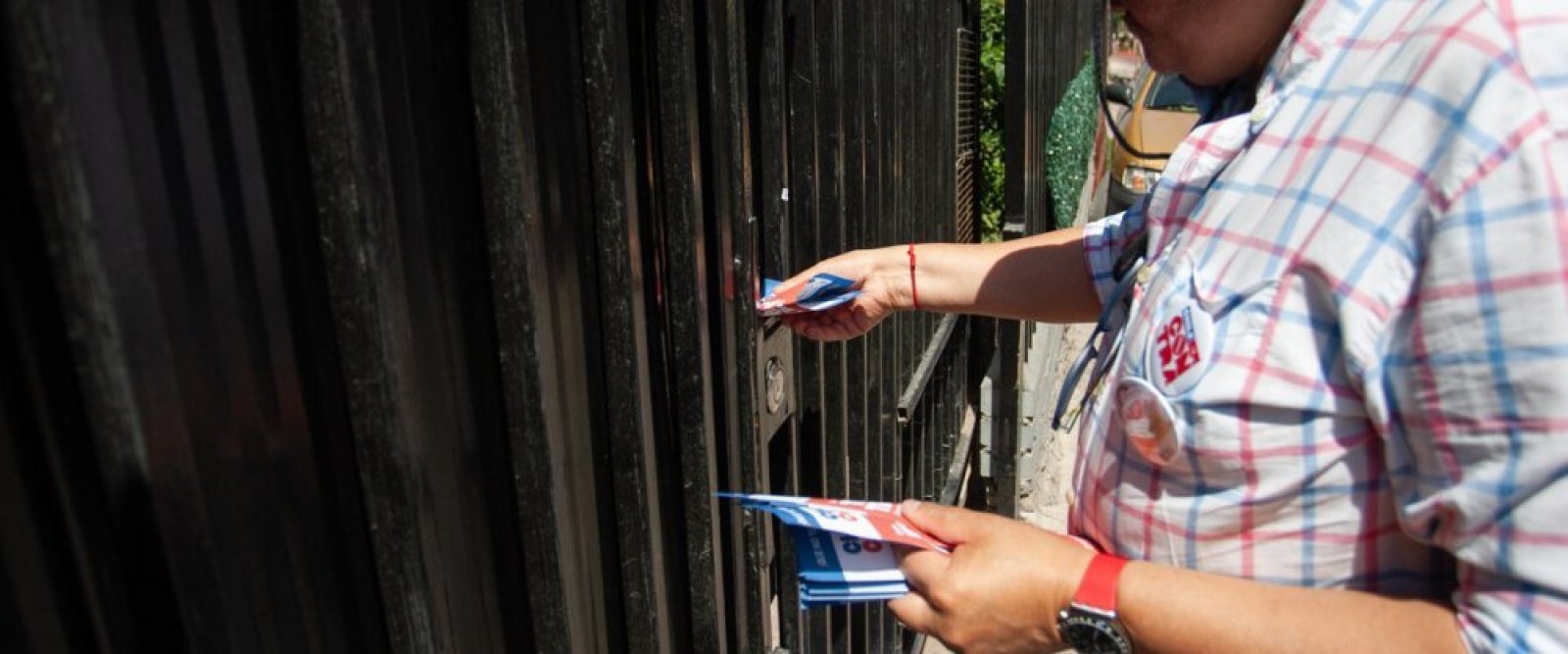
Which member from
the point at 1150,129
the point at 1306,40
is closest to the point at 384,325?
the point at 1306,40

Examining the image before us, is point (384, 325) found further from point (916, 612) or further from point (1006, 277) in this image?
point (1006, 277)

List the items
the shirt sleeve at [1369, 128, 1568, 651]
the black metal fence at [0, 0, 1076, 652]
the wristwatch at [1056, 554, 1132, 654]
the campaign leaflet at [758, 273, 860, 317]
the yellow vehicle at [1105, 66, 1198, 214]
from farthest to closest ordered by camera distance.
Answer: the yellow vehicle at [1105, 66, 1198, 214], the campaign leaflet at [758, 273, 860, 317], the wristwatch at [1056, 554, 1132, 654], the shirt sleeve at [1369, 128, 1568, 651], the black metal fence at [0, 0, 1076, 652]

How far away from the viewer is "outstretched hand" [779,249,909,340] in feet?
6.49

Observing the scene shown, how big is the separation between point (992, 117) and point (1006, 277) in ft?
17.3

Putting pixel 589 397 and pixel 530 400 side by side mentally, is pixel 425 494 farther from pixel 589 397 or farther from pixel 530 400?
pixel 589 397

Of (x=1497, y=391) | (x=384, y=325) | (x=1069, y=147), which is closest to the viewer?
(x=384, y=325)

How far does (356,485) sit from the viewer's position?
0.94m

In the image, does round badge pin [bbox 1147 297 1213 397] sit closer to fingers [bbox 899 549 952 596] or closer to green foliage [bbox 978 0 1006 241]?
fingers [bbox 899 549 952 596]

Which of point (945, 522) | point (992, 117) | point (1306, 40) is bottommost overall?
point (945, 522)

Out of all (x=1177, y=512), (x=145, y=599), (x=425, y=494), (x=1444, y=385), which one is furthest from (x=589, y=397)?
(x=1444, y=385)

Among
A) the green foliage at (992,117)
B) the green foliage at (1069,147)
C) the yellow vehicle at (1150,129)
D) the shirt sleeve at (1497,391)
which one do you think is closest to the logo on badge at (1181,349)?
the shirt sleeve at (1497,391)

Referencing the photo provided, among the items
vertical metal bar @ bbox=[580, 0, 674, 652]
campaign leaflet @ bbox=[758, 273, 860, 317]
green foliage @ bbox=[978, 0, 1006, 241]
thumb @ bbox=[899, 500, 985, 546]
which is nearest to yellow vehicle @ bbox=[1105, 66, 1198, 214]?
green foliage @ bbox=[978, 0, 1006, 241]

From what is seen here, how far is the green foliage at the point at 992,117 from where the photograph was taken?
692 centimetres

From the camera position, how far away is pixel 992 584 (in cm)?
131
